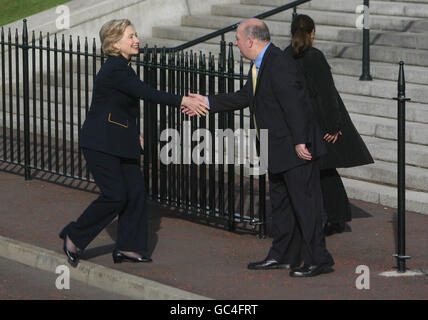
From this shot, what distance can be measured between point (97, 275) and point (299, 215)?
60.4 inches

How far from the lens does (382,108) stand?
12.5m

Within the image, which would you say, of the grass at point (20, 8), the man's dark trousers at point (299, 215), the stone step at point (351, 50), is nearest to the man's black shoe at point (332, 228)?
the man's dark trousers at point (299, 215)

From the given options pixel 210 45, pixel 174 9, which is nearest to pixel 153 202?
pixel 210 45

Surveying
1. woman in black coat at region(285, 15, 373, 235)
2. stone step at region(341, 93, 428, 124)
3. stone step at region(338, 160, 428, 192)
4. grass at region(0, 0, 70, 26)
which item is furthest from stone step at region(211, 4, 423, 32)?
woman in black coat at region(285, 15, 373, 235)

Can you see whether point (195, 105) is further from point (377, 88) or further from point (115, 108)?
point (377, 88)

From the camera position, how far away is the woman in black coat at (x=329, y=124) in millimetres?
9289

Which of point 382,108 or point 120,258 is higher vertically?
point 382,108

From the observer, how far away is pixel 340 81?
13.5 m

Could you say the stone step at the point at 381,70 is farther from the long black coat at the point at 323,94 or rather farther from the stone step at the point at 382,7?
the long black coat at the point at 323,94

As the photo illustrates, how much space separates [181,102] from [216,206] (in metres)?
2.10

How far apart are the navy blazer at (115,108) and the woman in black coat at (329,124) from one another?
4.25 feet

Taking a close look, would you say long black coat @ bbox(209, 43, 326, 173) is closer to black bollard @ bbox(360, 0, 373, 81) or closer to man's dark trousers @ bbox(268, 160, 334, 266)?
man's dark trousers @ bbox(268, 160, 334, 266)

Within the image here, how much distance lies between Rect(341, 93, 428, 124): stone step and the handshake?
3.88 meters

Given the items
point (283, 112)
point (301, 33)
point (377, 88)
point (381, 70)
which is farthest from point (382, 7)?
point (283, 112)
